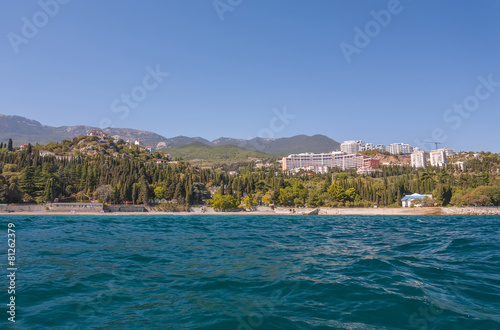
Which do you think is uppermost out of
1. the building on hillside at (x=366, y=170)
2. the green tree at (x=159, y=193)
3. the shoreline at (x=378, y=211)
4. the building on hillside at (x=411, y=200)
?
the building on hillside at (x=366, y=170)

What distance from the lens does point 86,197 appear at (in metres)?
95.6

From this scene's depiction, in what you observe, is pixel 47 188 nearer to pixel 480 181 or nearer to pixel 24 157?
pixel 24 157

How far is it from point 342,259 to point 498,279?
394 cm

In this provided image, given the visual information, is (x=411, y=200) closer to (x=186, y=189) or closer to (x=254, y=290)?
(x=186, y=189)

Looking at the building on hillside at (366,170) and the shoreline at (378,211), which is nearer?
the shoreline at (378,211)

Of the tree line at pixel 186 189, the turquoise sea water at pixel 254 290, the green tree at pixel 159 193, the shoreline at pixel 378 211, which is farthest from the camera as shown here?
the green tree at pixel 159 193

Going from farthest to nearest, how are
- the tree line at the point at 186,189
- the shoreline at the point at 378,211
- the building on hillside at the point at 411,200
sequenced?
the tree line at the point at 186,189 < the building on hillside at the point at 411,200 < the shoreline at the point at 378,211
